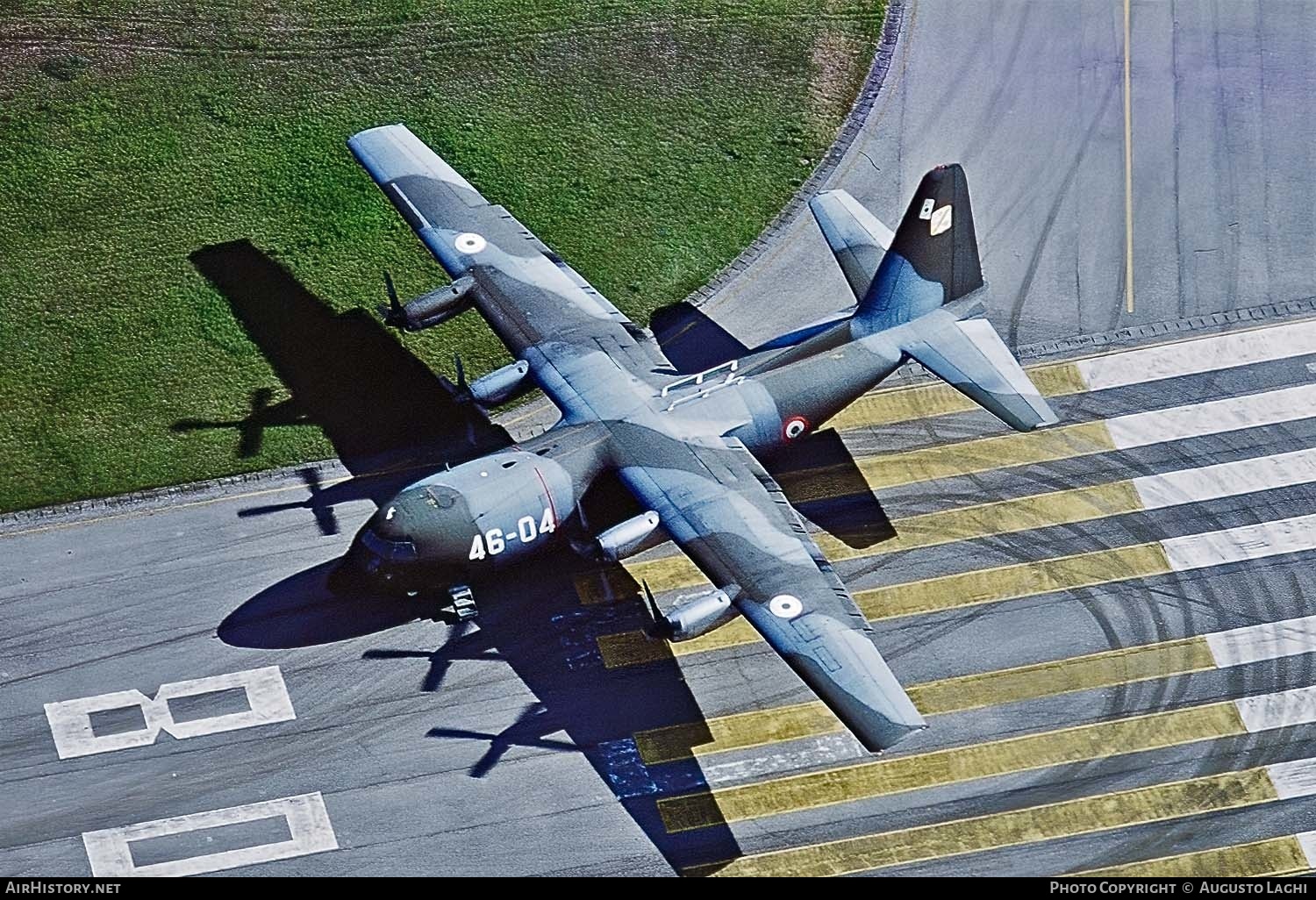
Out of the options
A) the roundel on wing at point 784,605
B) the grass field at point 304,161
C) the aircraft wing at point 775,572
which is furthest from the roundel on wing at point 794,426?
the grass field at point 304,161

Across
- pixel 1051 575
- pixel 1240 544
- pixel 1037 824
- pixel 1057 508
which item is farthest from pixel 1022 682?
pixel 1240 544

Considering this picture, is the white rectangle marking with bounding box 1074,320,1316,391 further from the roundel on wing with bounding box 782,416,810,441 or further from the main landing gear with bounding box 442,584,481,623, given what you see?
the main landing gear with bounding box 442,584,481,623

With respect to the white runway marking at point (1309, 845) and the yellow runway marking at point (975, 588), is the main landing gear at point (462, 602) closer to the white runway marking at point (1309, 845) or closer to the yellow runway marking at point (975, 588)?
the yellow runway marking at point (975, 588)
